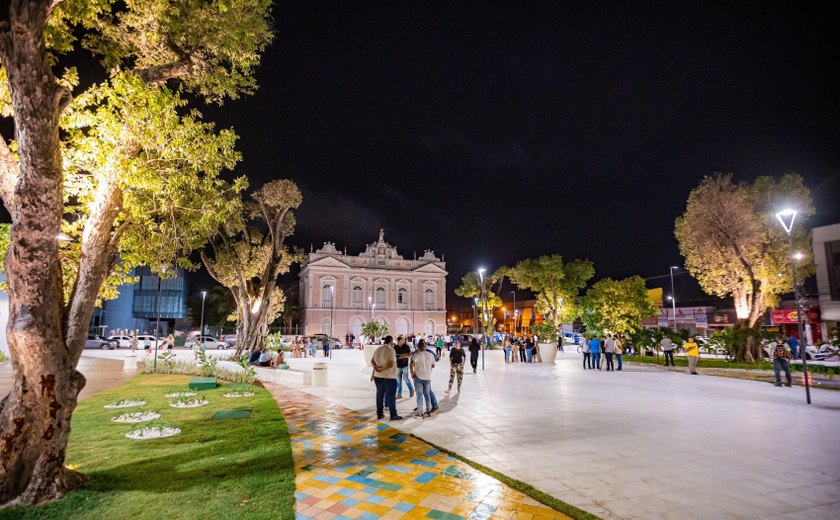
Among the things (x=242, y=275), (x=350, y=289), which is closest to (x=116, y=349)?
(x=242, y=275)

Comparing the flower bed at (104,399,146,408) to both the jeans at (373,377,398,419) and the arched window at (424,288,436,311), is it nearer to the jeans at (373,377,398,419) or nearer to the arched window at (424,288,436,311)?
the jeans at (373,377,398,419)

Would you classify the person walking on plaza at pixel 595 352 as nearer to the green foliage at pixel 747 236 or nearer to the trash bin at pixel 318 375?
the green foliage at pixel 747 236

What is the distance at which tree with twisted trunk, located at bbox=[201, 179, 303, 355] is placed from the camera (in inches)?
813

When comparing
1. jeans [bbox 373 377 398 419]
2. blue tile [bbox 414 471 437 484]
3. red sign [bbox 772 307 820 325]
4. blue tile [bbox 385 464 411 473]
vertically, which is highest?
red sign [bbox 772 307 820 325]

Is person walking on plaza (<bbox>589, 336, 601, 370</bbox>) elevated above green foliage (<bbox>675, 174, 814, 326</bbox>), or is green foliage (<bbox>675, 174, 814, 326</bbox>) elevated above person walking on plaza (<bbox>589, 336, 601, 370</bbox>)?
green foliage (<bbox>675, 174, 814, 326</bbox>)

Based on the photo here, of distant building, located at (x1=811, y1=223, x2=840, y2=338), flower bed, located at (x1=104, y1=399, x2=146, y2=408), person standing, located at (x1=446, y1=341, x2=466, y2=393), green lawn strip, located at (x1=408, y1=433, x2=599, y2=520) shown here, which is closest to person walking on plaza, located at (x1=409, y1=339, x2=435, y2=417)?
person standing, located at (x1=446, y1=341, x2=466, y2=393)

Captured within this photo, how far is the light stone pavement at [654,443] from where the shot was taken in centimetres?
438

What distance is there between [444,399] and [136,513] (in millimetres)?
7408

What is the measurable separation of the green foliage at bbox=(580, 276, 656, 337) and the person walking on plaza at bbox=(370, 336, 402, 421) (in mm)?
18897

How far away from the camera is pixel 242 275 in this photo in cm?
2164

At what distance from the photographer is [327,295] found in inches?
2542

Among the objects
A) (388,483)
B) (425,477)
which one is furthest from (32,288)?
(425,477)

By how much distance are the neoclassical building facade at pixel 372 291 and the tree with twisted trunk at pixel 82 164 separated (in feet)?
187

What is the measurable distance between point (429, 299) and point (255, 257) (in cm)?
5086
